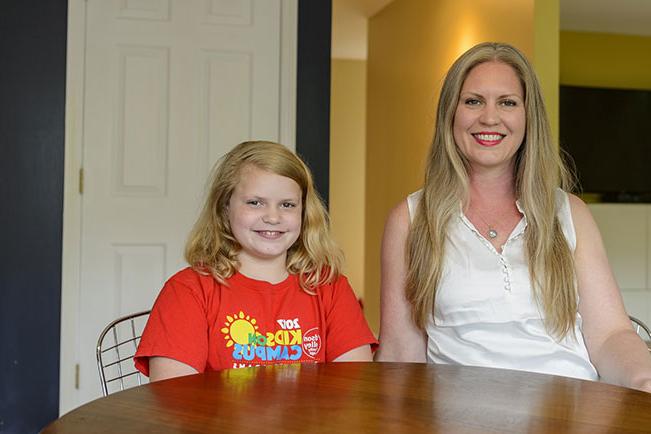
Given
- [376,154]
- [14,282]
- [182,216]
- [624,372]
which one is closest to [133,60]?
[182,216]

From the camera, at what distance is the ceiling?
6.52 m

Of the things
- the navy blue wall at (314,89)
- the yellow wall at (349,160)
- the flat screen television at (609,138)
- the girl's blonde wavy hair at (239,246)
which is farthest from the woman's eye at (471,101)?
the yellow wall at (349,160)

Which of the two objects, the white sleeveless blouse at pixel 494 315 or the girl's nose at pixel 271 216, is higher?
the girl's nose at pixel 271 216

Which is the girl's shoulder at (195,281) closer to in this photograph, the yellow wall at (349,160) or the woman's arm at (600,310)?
the woman's arm at (600,310)

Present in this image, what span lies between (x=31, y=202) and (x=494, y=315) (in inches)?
96.0

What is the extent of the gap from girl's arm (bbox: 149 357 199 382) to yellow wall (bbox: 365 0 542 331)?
3.37 m

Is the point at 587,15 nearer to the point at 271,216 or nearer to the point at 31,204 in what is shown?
the point at 31,204

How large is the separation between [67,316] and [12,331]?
24cm

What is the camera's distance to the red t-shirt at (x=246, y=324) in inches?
70.6

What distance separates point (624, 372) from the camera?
5.91 ft

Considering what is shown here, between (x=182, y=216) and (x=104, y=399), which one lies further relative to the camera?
(x=182, y=216)

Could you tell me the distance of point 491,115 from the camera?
1992 millimetres

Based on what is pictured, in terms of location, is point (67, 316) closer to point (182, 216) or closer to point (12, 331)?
point (12, 331)

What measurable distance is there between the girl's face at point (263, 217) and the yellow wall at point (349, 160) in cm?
816
